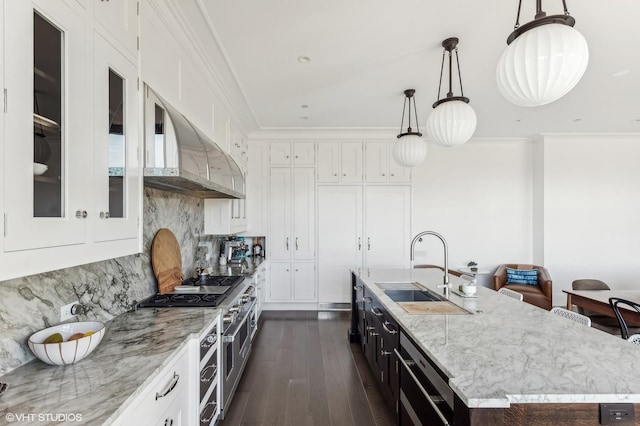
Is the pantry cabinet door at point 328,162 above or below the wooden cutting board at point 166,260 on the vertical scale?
above

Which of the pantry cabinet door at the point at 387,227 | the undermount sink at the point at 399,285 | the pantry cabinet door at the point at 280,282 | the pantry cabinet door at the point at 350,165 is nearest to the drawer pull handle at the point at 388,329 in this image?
the undermount sink at the point at 399,285

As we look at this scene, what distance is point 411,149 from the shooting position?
303 cm

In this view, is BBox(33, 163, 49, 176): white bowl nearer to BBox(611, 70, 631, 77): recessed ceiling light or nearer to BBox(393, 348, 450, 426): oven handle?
BBox(393, 348, 450, 426): oven handle

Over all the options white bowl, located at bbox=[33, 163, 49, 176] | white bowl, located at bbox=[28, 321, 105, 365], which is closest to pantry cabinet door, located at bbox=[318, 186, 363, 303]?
white bowl, located at bbox=[28, 321, 105, 365]

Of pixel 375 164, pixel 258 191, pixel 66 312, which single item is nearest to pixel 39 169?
pixel 66 312

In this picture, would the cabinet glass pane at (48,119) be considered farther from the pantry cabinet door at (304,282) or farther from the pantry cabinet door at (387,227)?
the pantry cabinet door at (387,227)

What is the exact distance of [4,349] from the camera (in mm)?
1156

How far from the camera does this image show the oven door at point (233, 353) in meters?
2.23

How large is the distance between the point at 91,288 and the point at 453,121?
263cm

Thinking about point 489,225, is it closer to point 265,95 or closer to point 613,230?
point 613,230

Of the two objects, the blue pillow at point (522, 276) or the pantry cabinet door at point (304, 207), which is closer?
the blue pillow at point (522, 276)

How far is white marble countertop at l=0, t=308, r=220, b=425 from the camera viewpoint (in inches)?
37.1

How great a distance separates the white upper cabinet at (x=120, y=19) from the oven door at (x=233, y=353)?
1917 mm

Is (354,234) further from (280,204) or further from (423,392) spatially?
(423,392)
